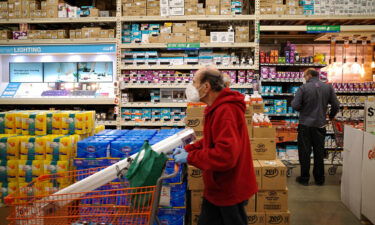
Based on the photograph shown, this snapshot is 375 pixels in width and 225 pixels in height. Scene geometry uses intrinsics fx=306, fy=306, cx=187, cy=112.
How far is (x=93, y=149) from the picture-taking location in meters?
3.01

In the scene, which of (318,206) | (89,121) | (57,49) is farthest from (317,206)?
(57,49)

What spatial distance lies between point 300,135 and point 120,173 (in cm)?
368

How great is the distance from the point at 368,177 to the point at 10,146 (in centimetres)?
405

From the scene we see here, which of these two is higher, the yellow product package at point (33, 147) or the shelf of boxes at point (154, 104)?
the shelf of boxes at point (154, 104)

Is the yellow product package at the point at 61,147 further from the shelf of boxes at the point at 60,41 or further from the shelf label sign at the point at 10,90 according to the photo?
the shelf label sign at the point at 10,90

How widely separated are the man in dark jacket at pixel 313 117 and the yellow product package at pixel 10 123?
4.06 metres

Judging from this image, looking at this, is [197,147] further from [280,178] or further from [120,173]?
[280,178]

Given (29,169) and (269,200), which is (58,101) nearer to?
(29,169)

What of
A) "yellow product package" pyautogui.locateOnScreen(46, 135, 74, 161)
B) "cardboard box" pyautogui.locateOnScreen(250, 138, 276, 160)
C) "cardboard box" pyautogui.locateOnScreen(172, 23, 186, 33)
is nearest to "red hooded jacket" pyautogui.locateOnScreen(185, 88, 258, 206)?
"cardboard box" pyautogui.locateOnScreen(250, 138, 276, 160)

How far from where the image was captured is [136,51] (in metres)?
6.30

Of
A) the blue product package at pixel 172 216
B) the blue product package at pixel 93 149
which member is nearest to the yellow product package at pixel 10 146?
the blue product package at pixel 93 149

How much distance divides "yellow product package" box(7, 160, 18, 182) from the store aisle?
3.28 metres

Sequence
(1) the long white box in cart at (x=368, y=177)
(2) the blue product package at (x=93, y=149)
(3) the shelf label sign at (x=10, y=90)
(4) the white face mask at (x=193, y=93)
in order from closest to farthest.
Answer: (4) the white face mask at (x=193, y=93) → (2) the blue product package at (x=93, y=149) → (1) the long white box in cart at (x=368, y=177) → (3) the shelf label sign at (x=10, y=90)

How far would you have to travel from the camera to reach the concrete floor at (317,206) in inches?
143
